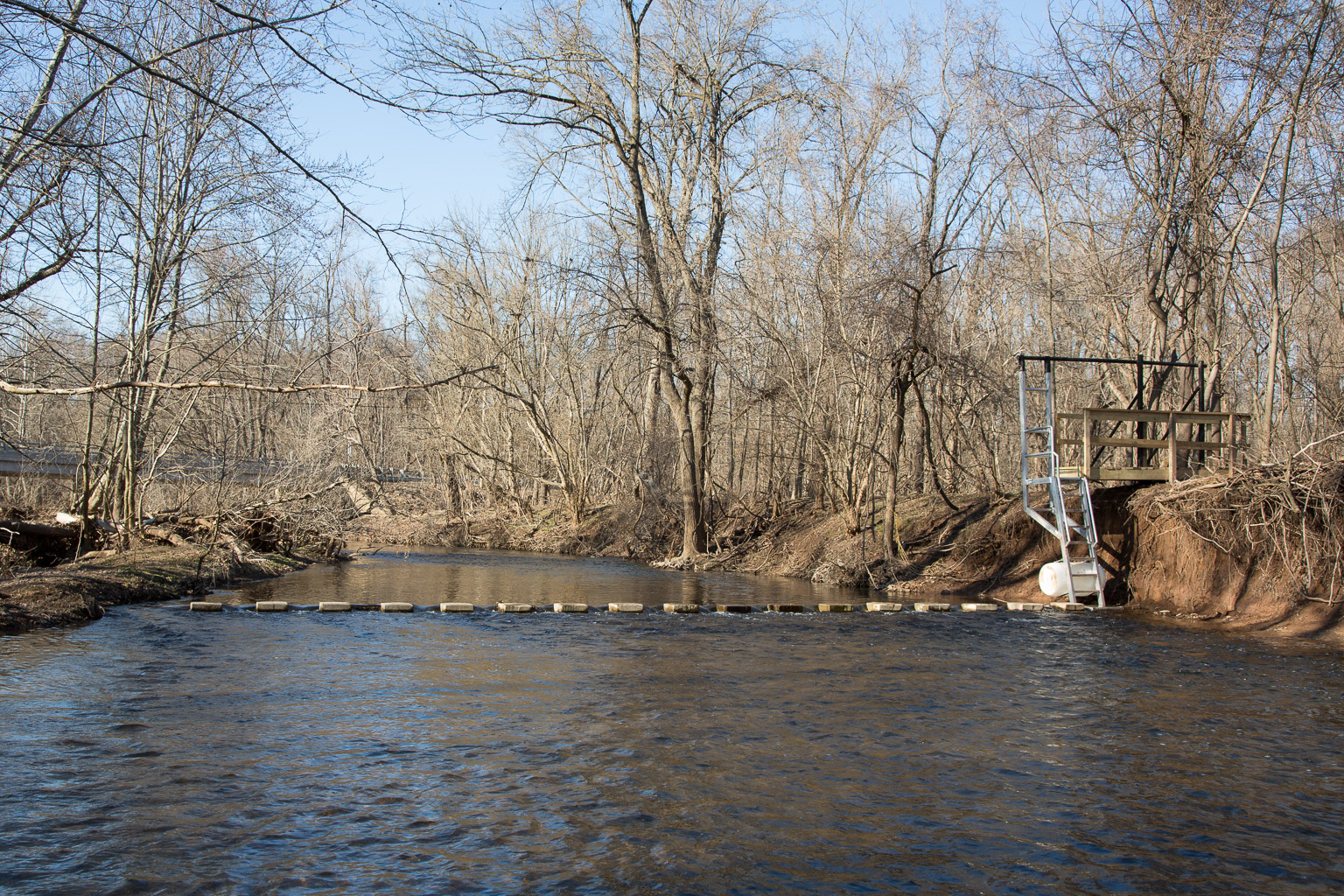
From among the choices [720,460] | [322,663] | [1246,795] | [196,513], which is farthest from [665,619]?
[720,460]

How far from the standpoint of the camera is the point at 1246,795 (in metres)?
5.93

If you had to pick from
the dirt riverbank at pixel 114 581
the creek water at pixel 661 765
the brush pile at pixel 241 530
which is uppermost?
the brush pile at pixel 241 530

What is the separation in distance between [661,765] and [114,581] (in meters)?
10.2

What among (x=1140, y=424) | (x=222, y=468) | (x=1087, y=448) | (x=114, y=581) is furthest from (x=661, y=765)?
(x=222, y=468)

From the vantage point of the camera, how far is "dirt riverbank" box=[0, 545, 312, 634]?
11.2 m

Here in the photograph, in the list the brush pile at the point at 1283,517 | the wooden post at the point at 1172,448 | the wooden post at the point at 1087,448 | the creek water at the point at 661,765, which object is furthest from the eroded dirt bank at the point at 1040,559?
the creek water at the point at 661,765

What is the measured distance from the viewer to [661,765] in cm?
645

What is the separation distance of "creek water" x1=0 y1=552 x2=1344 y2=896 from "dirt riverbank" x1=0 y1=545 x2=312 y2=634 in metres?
0.60

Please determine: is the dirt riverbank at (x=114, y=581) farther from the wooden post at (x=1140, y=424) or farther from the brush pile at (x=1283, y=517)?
the wooden post at (x=1140, y=424)

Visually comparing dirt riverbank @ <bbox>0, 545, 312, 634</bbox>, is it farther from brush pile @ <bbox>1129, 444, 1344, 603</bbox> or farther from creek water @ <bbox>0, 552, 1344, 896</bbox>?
brush pile @ <bbox>1129, 444, 1344, 603</bbox>

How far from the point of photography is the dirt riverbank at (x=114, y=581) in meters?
11.2

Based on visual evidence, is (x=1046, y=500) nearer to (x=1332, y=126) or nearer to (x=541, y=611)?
(x=1332, y=126)

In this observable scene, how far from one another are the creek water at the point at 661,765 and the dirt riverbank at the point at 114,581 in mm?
600

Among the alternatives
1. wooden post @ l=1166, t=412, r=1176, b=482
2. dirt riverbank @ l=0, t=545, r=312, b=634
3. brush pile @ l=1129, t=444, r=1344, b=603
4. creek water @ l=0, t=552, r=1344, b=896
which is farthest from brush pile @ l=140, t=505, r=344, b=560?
brush pile @ l=1129, t=444, r=1344, b=603
